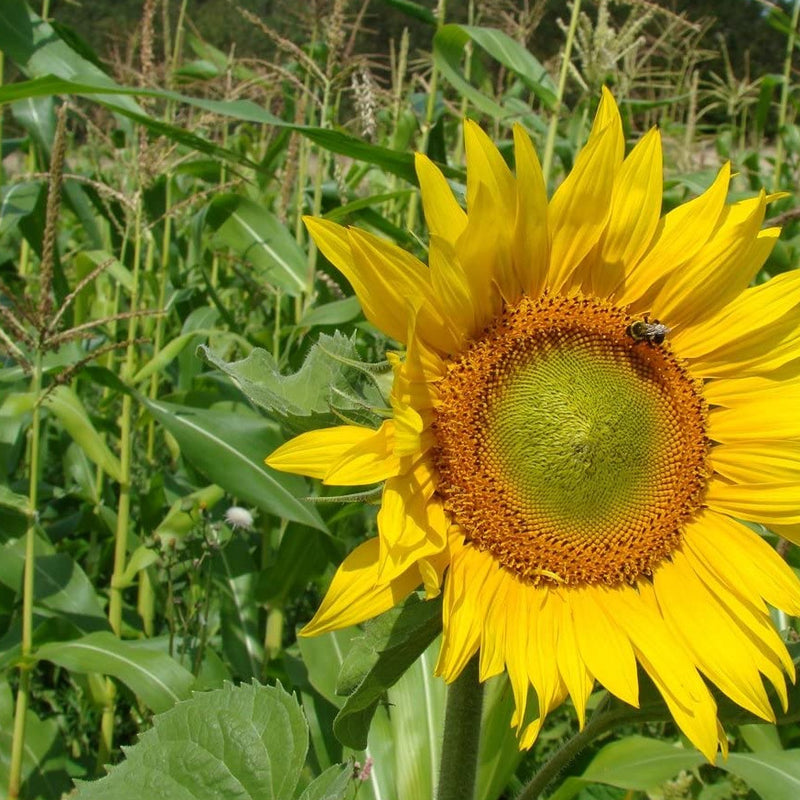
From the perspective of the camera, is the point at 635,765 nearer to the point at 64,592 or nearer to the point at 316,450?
the point at 316,450

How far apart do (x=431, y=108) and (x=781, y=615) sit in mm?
1997

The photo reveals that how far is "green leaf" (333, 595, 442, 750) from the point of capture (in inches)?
54.5

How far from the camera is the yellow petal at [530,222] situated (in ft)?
4.60

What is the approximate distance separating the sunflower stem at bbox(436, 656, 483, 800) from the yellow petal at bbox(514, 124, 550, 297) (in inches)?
23.9

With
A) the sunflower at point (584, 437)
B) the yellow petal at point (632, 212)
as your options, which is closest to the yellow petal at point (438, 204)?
the sunflower at point (584, 437)

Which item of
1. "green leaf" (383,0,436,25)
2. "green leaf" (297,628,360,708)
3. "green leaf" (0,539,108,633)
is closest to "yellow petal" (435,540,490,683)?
"green leaf" (297,628,360,708)

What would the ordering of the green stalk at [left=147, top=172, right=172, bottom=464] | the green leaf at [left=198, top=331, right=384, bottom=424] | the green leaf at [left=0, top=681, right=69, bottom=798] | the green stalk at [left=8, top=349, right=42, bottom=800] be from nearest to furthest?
the green leaf at [left=198, top=331, right=384, bottom=424], the green stalk at [left=8, top=349, right=42, bottom=800], the green leaf at [left=0, top=681, right=69, bottom=798], the green stalk at [left=147, top=172, right=172, bottom=464]

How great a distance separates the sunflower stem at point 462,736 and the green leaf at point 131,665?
729 mm

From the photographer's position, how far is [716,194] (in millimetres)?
1554

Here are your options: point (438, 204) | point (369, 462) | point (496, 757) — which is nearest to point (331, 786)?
point (369, 462)

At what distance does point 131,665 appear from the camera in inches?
83.8

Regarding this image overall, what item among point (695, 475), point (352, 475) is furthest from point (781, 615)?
point (352, 475)

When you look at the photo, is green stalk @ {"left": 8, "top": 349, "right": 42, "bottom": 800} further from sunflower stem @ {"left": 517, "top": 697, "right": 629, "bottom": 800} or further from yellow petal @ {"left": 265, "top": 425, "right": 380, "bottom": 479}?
sunflower stem @ {"left": 517, "top": 697, "right": 629, "bottom": 800}

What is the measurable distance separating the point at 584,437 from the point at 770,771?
79 cm
